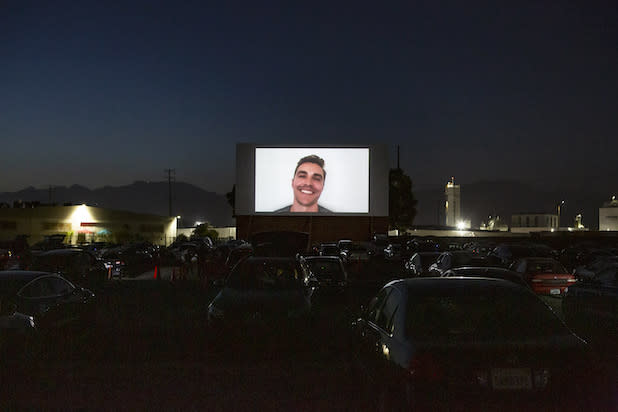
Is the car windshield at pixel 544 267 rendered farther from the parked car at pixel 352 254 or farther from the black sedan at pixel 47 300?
the parked car at pixel 352 254

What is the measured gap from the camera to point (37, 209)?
67.2 metres

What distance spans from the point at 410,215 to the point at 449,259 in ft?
205

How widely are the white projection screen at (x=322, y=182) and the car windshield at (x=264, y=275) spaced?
94.8 feet

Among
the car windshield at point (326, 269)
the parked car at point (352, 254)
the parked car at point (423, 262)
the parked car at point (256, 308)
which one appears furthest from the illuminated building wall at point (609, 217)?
the parked car at point (256, 308)

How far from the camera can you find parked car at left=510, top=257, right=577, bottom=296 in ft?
58.6

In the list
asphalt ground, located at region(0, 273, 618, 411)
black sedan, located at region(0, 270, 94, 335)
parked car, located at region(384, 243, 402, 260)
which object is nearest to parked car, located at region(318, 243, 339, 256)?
parked car, located at region(384, 243, 402, 260)

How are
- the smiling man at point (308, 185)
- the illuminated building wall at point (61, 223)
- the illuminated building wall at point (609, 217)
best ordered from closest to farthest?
the smiling man at point (308, 185) < the illuminated building wall at point (61, 223) < the illuminated building wall at point (609, 217)

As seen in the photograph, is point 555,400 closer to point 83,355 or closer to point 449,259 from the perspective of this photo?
point 83,355

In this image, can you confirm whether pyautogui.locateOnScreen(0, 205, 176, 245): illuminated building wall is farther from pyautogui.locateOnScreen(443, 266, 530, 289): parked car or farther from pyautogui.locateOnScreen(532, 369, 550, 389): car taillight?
pyautogui.locateOnScreen(532, 369, 550, 389): car taillight

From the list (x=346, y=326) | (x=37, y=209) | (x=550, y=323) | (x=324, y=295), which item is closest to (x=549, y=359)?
(x=550, y=323)

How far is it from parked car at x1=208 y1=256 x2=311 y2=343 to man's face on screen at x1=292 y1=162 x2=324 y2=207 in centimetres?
2961

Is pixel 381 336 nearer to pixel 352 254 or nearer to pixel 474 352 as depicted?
pixel 474 352

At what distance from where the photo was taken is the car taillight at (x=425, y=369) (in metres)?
4.68

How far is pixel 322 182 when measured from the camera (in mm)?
41719
